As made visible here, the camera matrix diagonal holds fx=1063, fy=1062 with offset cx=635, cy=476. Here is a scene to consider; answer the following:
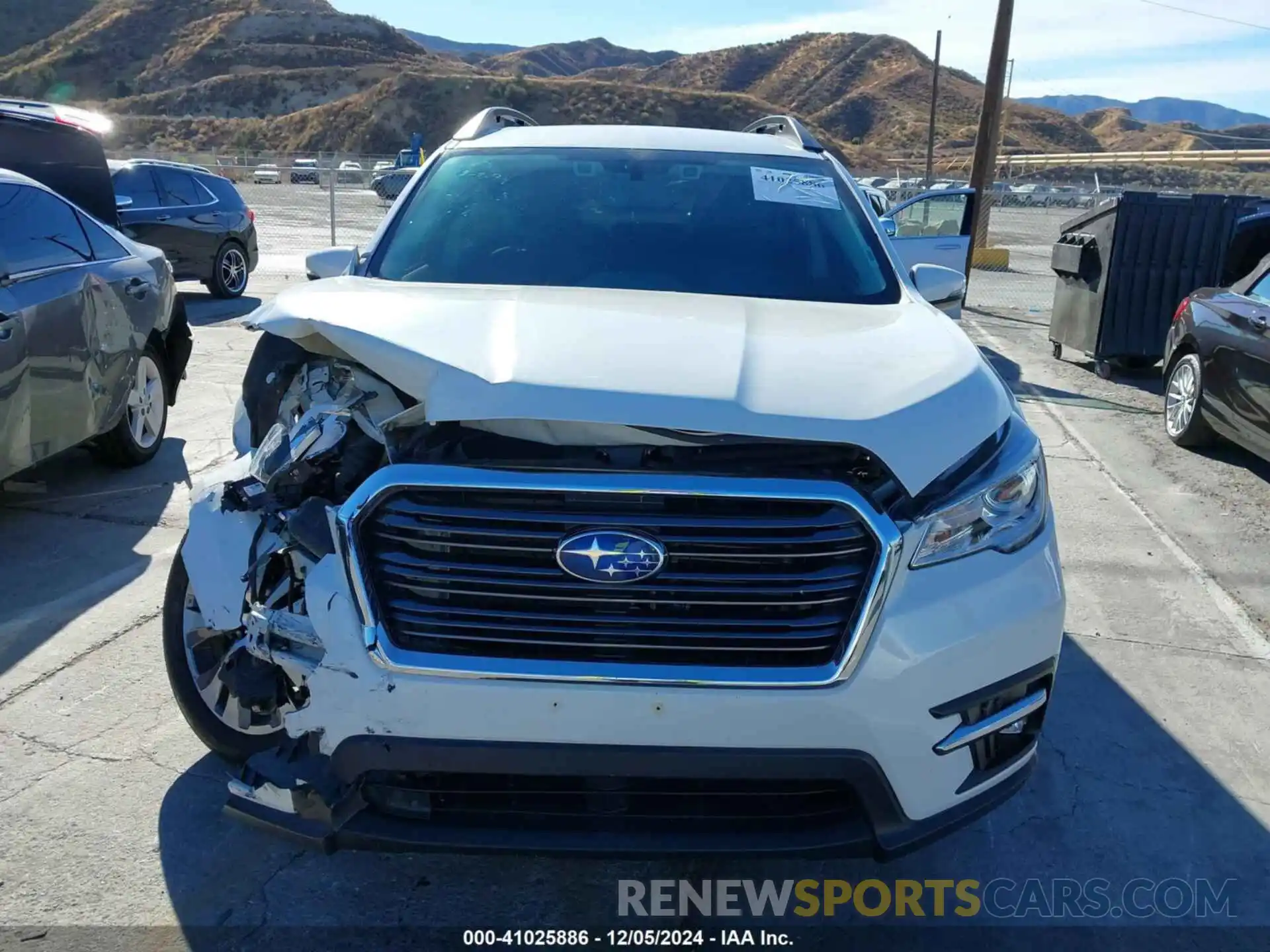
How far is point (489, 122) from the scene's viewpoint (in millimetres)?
4734

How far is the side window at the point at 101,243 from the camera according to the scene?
224 inches

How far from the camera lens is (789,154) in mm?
4270

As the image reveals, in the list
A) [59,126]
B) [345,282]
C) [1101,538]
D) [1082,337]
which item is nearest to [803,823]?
[345,282]

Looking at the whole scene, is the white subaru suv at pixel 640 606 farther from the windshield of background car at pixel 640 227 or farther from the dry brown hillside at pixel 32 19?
the dry brown hillside at pixel 32 19

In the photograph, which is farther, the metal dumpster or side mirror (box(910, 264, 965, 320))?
the metal dumpster

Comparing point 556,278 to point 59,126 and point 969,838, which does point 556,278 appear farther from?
point 59,126

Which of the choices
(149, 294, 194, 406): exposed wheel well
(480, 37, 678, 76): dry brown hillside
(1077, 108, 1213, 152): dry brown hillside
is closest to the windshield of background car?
(149, 294, 194, 406): exposed wheel well

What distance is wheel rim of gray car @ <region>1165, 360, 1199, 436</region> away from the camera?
7324 millimetres

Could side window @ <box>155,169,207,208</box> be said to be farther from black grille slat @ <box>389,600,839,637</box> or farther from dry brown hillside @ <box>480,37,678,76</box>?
dry brown hillside @ <box>480,37,678,76</box>

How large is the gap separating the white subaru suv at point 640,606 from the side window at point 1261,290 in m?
5.17

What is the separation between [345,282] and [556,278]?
2.16ft

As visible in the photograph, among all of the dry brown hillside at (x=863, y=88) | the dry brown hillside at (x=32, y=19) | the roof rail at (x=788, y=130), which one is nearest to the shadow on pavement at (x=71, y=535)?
the roof rail at (x=788, y=130)

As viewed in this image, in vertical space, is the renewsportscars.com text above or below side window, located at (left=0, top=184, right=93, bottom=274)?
below

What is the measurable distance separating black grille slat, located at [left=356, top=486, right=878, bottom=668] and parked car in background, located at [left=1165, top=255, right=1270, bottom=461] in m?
5.19
